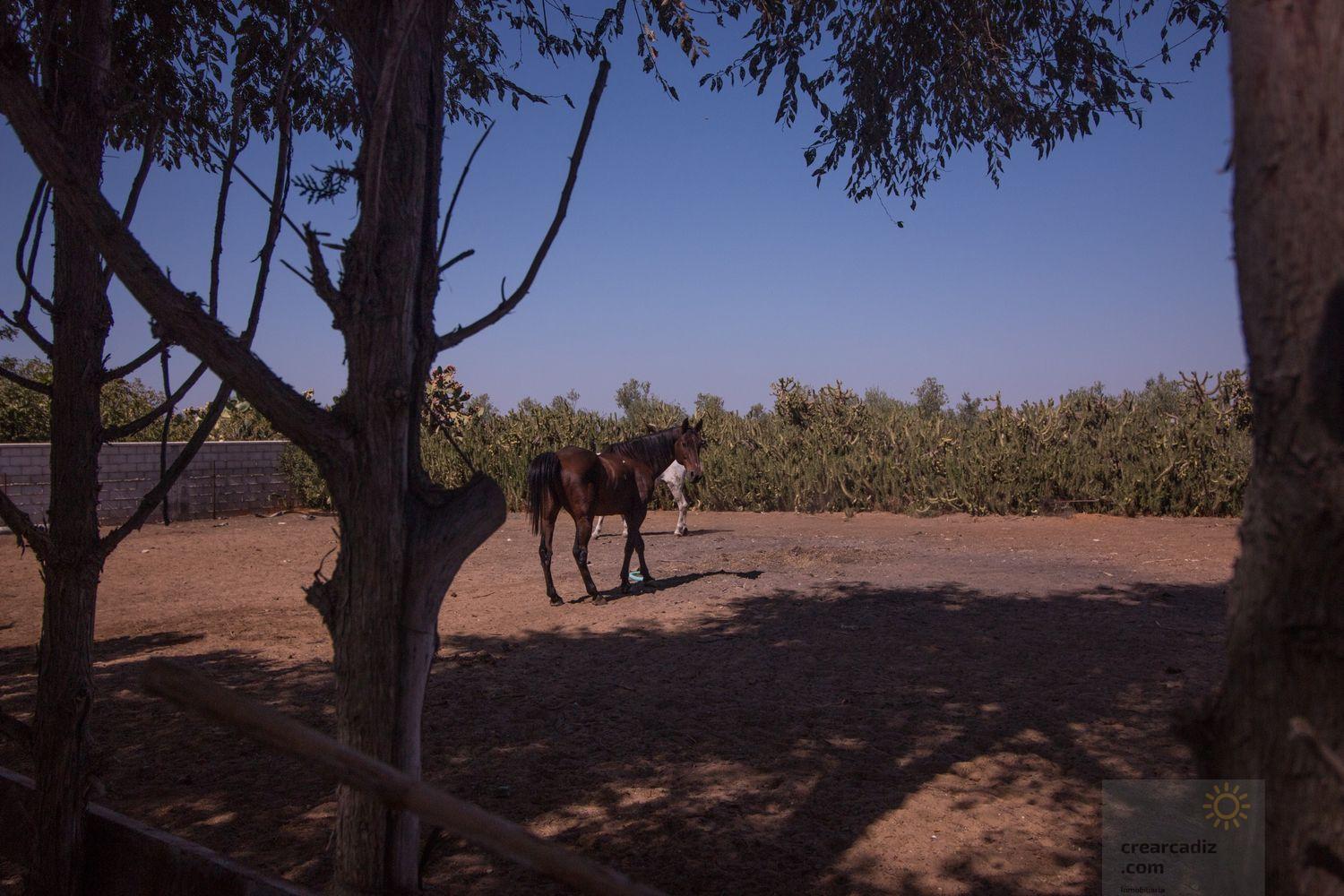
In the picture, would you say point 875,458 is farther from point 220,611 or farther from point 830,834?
point 830,834

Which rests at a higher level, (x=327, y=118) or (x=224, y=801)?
(x=327, y=118)

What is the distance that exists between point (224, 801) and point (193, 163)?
14.5 ft

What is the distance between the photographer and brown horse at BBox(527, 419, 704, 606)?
930 cm

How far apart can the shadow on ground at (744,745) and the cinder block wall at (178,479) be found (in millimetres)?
10097

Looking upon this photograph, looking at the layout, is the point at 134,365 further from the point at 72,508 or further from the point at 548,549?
the point at 548,549

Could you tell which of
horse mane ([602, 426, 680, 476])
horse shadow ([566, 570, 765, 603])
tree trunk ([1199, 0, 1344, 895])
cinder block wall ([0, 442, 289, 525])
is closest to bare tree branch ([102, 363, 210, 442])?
tree trunk ([1199, 0, 1344, 895])

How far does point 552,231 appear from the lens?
237cm

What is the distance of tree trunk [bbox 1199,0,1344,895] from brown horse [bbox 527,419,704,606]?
8022 millimetres

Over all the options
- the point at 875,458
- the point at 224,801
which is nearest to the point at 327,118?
the point at 224,801

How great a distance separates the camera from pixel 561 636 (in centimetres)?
768

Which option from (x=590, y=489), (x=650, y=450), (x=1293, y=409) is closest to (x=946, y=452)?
(x=650, y=450)

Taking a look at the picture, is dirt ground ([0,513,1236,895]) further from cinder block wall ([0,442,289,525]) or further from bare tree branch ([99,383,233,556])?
cinder block wall ([0,442,289,525])

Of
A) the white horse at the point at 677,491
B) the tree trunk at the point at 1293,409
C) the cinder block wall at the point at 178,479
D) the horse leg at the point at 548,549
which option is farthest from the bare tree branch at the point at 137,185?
the cinder block wall at the point at 178,479

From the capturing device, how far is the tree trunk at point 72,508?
268 centimetres
